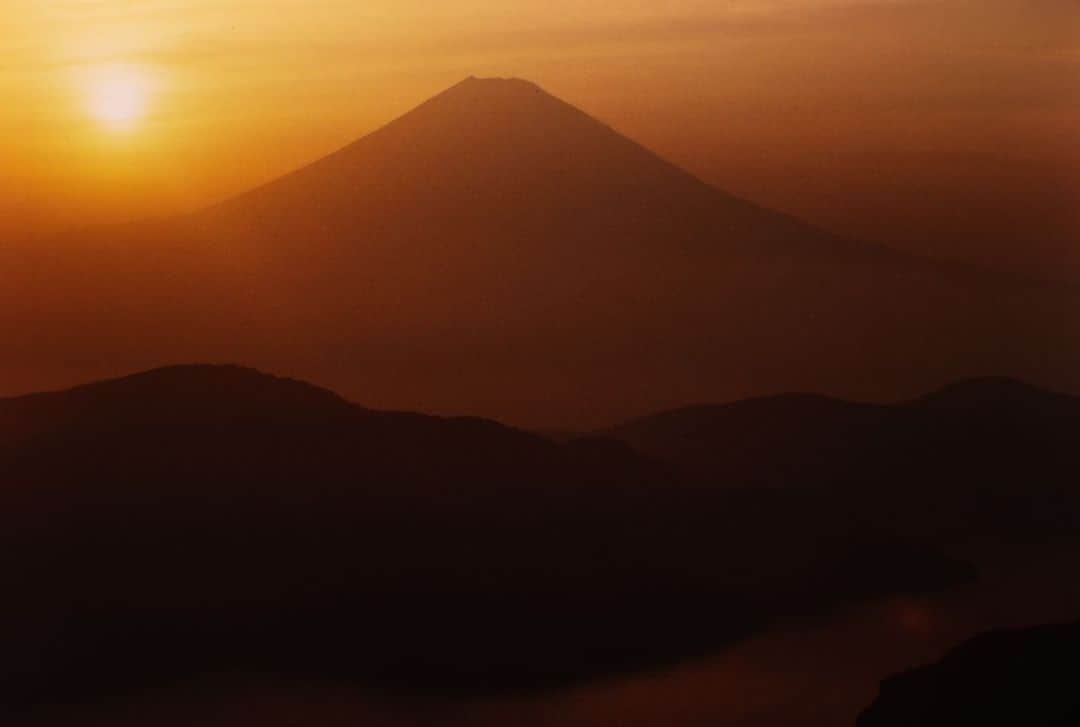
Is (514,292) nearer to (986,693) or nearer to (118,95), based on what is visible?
(118,95)

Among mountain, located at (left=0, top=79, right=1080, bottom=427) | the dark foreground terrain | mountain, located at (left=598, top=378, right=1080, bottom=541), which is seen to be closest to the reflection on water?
the dark foreground terrain

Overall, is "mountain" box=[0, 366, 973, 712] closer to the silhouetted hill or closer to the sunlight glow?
the silhouetted hill

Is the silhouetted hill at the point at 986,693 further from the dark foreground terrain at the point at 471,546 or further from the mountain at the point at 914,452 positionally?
the mountain at the point at 914,452

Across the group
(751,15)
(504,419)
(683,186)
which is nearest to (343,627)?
(504,419)

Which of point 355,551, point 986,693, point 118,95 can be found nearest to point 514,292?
point 355,551

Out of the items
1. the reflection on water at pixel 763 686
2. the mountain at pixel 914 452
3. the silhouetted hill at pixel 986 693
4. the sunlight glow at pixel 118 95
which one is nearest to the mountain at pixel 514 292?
the mountain at pixel 914 452
